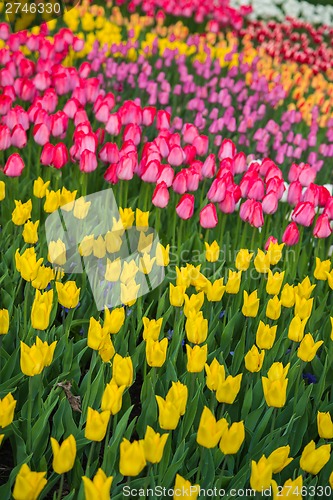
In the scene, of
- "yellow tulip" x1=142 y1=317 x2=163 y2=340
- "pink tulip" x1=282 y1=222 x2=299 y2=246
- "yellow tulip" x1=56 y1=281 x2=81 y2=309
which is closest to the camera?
"yellow tulip" x1=142 y1=317 x2=163 y2=340

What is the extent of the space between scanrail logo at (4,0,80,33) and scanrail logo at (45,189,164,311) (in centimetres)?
411

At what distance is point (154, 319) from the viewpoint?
2.46 meters

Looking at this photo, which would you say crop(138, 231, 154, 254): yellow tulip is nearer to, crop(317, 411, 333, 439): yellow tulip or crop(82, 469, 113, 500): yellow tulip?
crop(317, 411, 333, 439): yellow tulip

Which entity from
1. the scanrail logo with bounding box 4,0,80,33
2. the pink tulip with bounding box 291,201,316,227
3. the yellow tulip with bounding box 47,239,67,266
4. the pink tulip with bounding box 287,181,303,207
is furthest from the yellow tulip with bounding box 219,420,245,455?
the scanrail logo with bounding box 4,0,80,33

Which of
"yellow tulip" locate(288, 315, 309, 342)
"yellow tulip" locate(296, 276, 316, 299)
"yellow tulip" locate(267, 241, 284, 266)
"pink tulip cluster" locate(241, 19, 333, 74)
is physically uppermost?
"yellow tulip" locate(288, 315, 309, 342)

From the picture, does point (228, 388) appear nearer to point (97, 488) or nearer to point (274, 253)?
point (97, 488)

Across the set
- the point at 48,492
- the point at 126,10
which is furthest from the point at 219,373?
the point at 126,10

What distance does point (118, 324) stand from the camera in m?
1.95

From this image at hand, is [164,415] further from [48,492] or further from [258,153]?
[258,153]

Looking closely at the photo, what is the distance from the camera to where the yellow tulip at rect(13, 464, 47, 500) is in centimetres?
137

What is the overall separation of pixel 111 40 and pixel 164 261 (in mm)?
5368

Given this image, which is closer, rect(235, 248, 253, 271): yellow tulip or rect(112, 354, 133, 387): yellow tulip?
rect(112, 354, 133, 387): yellow tulip

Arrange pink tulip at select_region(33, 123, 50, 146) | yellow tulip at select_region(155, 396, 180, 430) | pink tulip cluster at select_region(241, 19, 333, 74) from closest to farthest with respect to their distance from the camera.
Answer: yellow tulip at select_region(155, 396, 180, 430), pink tulip at select_region(33, 123, 50, 146), pink tulip cluster at select_region(241, 19, 333, 74)

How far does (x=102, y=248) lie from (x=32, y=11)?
A: 5279mm
